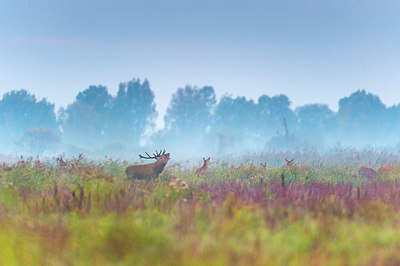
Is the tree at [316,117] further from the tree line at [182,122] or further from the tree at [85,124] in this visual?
the tree at [85,124]

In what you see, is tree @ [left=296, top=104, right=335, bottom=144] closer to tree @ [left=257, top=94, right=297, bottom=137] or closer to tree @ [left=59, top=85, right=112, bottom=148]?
tree @ [left=257, top=94, right=297, bottom=137]

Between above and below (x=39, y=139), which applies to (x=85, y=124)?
above

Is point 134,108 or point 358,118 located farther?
point 358,118

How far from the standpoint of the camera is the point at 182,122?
8000cm

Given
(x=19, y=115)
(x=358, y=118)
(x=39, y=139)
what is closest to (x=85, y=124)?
(x=39, y=139)

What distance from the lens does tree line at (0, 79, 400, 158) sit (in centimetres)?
7081

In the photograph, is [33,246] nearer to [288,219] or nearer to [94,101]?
[288,219]

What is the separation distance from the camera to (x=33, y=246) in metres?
4.64

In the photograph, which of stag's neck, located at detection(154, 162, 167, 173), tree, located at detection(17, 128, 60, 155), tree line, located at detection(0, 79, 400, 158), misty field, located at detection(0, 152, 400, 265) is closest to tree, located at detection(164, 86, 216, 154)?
tree line, located at detection(0, 79, 400, 158)

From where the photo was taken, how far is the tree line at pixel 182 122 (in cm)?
7081

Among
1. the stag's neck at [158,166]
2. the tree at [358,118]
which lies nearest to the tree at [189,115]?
the tree at [358,118]

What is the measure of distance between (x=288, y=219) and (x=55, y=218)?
3417 mm

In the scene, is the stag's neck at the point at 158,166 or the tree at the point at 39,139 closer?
the stag's neck at the point at 158,166

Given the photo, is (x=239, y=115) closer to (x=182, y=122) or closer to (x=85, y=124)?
(x=182, y=122)
